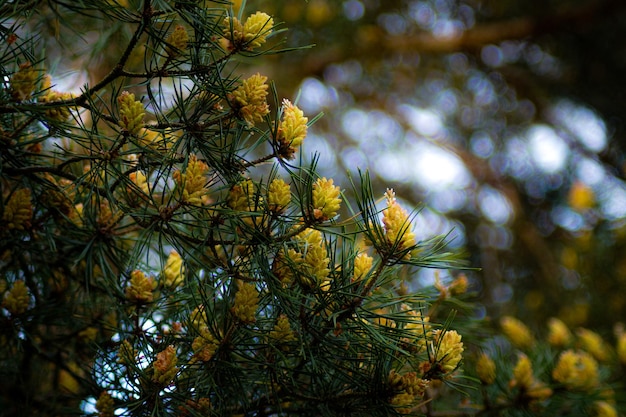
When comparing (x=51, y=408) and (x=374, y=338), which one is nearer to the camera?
(x=374, y=338)

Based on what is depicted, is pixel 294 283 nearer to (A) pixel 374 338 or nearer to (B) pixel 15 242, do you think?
(A) pixel 374 338

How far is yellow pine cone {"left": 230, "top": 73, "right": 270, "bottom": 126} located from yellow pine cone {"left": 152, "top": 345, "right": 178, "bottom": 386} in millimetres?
239

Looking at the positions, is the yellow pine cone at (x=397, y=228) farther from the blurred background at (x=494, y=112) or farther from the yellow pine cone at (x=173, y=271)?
the blurred background at (x=494, y=112)

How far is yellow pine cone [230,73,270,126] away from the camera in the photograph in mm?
576

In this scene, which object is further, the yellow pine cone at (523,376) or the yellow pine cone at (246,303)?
the yellow pine cone at (523,376)

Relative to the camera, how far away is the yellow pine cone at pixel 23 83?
646 mm

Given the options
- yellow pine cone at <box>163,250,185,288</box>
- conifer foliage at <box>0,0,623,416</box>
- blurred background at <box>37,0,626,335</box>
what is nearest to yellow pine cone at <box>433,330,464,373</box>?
conifer foliage at <box>0,0,623,416</box>

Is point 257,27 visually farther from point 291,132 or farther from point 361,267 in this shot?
point 361,267

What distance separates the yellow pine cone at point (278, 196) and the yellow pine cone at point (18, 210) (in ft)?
0.95

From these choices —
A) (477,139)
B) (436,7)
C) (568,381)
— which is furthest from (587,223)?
(568,381)

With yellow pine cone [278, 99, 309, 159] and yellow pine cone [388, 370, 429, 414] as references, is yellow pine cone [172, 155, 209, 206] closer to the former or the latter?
yellow pine cone [278, 99, 309, 159]

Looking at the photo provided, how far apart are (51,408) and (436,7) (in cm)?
197

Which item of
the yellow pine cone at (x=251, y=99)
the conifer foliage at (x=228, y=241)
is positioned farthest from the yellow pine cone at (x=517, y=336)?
the yellow pine cone at (x=251, y=99)

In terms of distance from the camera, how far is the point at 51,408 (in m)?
0.75
